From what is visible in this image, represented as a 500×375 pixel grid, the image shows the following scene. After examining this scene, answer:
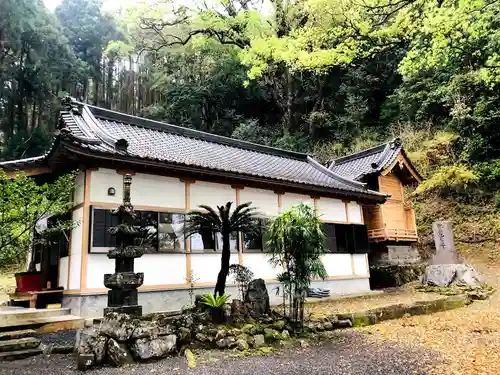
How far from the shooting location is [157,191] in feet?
30.5

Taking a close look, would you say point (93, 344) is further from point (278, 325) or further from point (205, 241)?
point (205, 241)

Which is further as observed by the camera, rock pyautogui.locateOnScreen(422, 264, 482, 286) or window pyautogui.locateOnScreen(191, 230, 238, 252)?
rock pyautogui.locateOnScreen(422, 264, 482, 286)

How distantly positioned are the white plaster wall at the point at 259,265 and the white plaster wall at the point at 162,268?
200 cm

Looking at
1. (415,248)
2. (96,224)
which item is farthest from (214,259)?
Result: (415,248)

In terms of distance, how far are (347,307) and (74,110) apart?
30.6 feet

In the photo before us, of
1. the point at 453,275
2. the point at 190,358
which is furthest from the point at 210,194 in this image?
the point at 453,275

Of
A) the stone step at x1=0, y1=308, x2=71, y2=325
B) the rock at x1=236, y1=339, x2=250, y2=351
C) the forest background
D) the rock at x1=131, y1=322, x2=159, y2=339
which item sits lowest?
the rock at x1=236, y1=339, x2=250, y2=351

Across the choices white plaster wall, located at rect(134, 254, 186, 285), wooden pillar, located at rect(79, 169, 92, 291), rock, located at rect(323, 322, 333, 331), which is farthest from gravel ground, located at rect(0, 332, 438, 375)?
white plaster wall, located at rect(134, 254, 186, 285)

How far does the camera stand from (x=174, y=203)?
31.3 feet

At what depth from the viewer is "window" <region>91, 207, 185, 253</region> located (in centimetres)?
820

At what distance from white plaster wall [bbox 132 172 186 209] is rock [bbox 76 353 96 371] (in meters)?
4.14

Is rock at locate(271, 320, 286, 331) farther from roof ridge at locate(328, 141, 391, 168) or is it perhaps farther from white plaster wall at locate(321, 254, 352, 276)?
roof ridge at locate(328, 141, 391, 168)

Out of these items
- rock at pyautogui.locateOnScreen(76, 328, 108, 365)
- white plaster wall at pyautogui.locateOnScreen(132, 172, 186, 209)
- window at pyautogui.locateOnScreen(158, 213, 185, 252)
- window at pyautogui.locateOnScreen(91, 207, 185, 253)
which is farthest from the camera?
window at pyautogui.locateOnScreen(158, 213, 185, 252)

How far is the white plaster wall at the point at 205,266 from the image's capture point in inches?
375
